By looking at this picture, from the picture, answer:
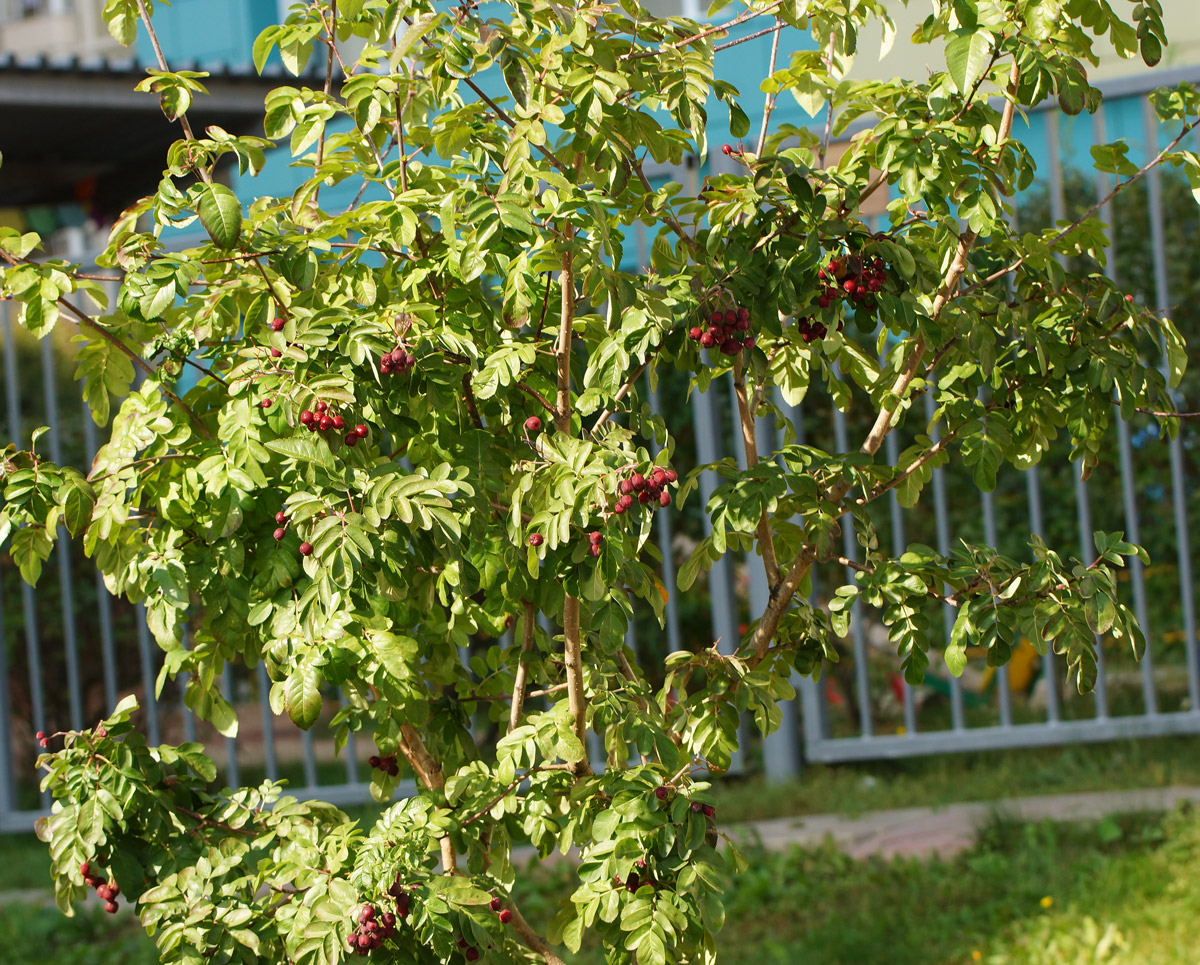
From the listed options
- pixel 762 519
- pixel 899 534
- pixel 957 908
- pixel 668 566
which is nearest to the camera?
pixel 762 519

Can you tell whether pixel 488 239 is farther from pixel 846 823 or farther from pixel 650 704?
pixel 846 823

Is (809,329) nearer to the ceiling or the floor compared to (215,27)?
nearer to the floor

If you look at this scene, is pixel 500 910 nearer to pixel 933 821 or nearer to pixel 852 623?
pixel 933 821

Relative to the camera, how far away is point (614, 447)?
1619 millimetres

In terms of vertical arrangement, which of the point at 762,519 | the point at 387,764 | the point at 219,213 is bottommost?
the point at 387,764

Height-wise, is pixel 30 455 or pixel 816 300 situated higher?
pixel 816 300

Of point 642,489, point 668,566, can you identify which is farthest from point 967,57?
point 668,566

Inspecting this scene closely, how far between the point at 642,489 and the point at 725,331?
320 millimetres

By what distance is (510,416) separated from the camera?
1.92 m

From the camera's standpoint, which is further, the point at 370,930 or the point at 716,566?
the point at 716,566

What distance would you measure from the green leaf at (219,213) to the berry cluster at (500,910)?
993 millimetres

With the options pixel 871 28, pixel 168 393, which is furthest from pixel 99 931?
Result: pixel 871 28

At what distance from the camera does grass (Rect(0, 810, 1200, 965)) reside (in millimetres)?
3223

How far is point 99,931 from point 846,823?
256 cm
